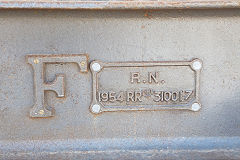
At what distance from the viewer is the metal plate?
130cm

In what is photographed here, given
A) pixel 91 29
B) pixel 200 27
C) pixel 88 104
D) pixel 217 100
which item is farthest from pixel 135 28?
pixel 217 100

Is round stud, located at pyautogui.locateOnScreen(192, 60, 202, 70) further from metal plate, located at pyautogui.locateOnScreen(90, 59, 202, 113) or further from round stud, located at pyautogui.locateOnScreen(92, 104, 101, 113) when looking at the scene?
round stud, located at pyautogui.locateOnScreen(92, 104, 101, 113)

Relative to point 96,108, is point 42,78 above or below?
above

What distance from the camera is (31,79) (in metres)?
1.28

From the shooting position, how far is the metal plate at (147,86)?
1.30 m

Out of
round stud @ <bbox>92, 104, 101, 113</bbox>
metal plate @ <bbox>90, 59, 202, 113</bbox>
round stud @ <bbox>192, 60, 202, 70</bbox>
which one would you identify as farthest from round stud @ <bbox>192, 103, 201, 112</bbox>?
round stud @ <bbox>92, 104, 101, 113</bbox>

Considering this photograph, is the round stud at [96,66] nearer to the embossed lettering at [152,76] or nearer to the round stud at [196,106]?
the embossed lettering at [152,76]

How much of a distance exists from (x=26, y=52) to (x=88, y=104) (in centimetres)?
39

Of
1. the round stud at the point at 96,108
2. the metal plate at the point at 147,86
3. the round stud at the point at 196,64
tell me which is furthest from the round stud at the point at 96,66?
the round stud at the point at 196,64

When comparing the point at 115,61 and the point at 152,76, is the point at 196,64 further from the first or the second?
the point at 115,61

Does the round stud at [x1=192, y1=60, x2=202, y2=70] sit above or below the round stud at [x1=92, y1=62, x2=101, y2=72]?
above

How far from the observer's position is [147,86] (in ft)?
4.36

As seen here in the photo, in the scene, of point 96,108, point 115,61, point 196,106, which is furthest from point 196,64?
point 96,108

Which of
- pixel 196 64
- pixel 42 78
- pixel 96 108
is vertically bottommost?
pixel 96 108
